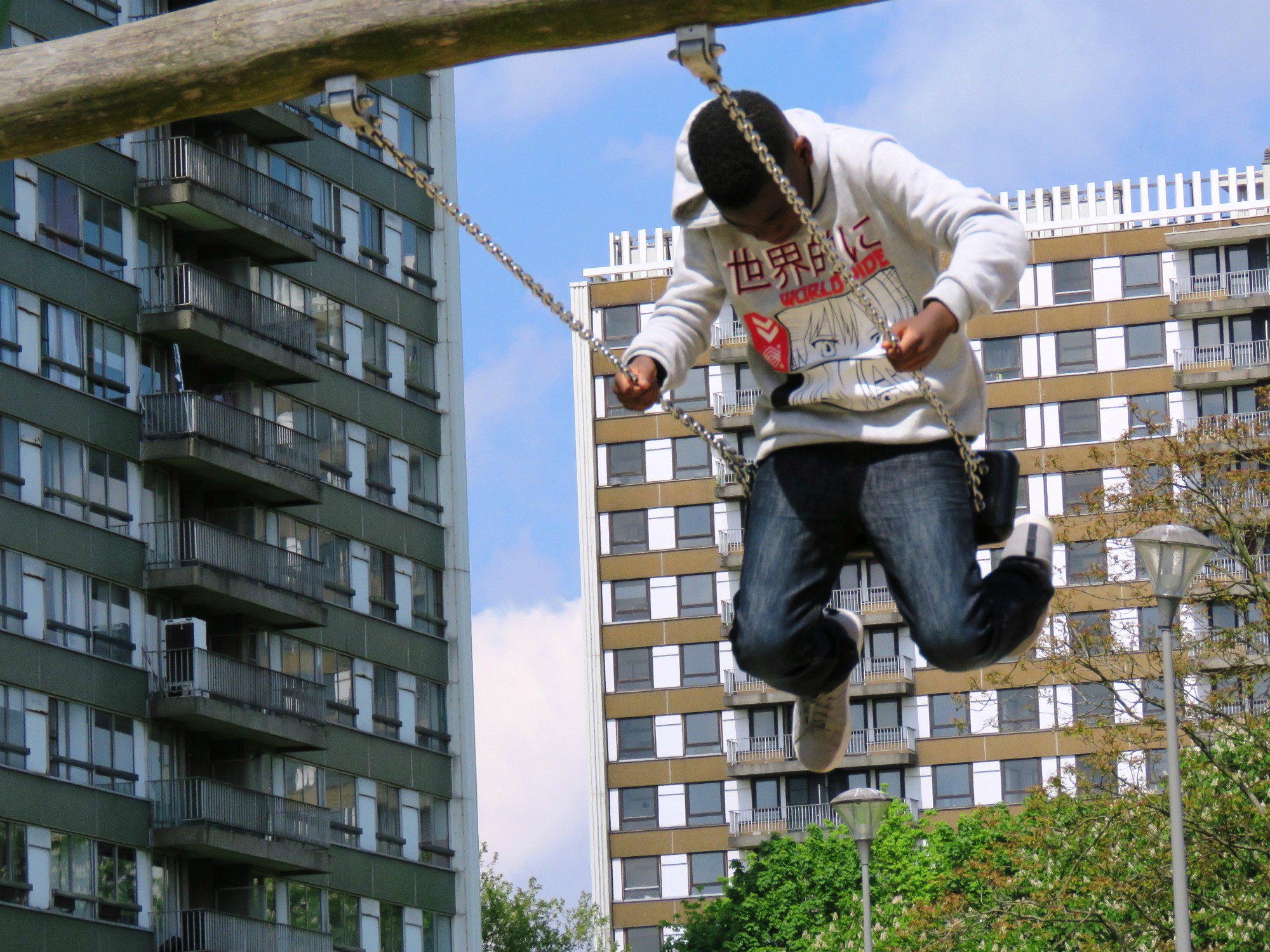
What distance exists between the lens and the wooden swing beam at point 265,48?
800cm

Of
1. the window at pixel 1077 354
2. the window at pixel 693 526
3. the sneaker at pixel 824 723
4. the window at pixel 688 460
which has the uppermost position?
the window at pixel 1077 354

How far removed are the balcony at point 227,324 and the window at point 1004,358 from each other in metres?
41.4

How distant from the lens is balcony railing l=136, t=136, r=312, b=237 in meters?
47.0

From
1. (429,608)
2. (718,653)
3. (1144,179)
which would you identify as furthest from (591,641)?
(429,608)

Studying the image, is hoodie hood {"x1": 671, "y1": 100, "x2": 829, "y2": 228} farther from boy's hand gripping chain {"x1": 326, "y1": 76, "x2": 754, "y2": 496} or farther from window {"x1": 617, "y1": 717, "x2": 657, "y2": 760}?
window {"x1": 617, "y1": 717, "x2": 657, "y2": 760}

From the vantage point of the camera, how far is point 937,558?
302 inches

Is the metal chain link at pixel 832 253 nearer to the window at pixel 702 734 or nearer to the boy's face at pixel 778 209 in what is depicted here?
the boy's face at pixel 778 209

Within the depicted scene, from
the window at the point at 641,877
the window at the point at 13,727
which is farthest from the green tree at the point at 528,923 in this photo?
the window at the point at 13,727

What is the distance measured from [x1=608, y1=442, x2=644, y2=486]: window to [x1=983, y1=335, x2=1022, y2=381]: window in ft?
43.3

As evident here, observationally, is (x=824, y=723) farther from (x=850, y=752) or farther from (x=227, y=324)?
(x=850, y=752)

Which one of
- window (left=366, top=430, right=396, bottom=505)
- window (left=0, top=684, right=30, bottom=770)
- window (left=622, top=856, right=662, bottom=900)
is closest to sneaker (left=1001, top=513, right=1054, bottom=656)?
window (left=0, top=684, right=30, bottom=770)

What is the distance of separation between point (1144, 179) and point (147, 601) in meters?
52.9

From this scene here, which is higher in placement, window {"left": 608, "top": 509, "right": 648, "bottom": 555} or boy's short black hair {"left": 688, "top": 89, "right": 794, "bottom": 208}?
window {"left": 608, "top": 509, "right": 648, "bottom": 555}

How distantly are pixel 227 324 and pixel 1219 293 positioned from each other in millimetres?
46362
